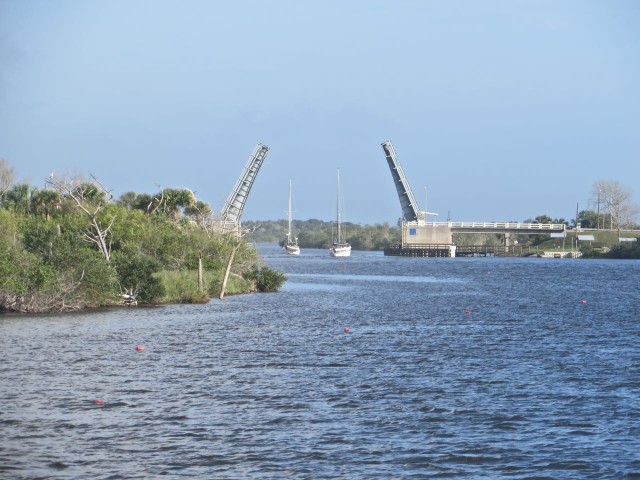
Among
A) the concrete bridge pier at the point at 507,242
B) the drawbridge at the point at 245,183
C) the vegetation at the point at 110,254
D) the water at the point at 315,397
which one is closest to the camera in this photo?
the water at the point at 315,397

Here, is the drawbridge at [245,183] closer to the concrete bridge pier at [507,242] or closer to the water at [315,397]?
the water at [315,397]

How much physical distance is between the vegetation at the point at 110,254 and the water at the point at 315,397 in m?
1.59

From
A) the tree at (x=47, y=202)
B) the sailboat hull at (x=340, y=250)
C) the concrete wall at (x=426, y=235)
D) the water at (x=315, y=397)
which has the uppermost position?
the tree at (x=47, y=202)

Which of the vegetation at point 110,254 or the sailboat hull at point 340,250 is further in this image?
the sailboat hull at point 340,250

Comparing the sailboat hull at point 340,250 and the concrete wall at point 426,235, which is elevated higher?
the concrete wall at point 426,235

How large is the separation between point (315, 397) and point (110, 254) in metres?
27.5

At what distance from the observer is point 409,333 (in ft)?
113

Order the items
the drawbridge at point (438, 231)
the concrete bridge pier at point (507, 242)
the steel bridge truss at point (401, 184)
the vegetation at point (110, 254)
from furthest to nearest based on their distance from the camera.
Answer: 1. the concrete bridge pier at point (507, 242)
2. the drawbridge at point (438, 231)
3. the steel bridge truss at point (401, 184)
4. the vegetation at point (110, 254)

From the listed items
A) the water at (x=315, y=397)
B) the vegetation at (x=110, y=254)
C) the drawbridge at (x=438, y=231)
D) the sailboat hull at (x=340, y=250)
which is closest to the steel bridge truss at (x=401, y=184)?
the drawbridge at (x=438, y=231)

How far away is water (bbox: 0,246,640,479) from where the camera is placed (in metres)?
15.1

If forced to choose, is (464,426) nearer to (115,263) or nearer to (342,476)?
(342,476)

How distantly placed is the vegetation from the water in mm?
1588

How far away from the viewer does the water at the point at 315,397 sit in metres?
15.1

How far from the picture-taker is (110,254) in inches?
1806
